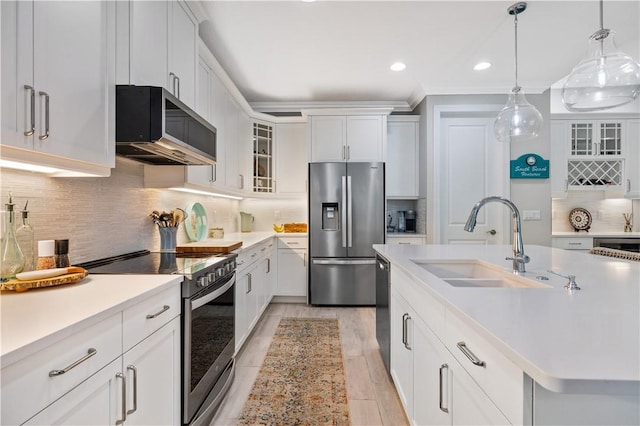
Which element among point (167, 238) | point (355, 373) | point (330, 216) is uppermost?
point (330, 216)

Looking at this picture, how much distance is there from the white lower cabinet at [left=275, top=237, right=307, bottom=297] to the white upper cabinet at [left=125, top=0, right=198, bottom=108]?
7.32ft

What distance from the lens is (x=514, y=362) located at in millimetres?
646

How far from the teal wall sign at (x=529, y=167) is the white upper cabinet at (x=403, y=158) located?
119 cm

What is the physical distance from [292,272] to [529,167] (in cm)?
328

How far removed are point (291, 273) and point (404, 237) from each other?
1.53 m

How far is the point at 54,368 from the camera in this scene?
0.78m

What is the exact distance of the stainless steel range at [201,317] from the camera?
150 cm

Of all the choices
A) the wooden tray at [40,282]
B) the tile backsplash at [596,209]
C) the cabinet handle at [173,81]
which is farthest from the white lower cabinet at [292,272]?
the tile backsplash at [596,209]

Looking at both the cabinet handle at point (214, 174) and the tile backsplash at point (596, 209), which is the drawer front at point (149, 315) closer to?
the cabinet handle at point (214, 174)

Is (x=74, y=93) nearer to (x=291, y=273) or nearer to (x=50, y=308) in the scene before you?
(x=50, y=308)

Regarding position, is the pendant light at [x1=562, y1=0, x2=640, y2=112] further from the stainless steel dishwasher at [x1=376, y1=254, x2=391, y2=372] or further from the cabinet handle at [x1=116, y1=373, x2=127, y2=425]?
the cabinet handle at [x1=116, y1=373, x2=127, y2=425]

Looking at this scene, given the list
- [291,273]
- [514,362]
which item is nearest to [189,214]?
[291,273]

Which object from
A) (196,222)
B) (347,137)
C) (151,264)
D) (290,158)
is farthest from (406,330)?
(290,158)

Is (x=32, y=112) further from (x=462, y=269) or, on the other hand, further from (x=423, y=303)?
(x=462, y=269)
